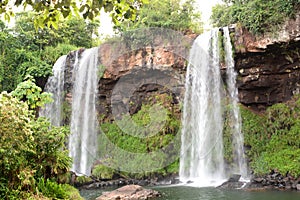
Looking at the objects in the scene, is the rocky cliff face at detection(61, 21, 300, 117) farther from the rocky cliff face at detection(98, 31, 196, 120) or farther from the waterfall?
the waterfall

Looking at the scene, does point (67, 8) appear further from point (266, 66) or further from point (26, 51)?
point (26, 51)

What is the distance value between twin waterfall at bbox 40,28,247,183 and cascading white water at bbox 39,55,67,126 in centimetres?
125

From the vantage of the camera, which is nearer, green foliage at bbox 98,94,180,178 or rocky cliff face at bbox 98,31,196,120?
green foliage at bbox 98,94,180,178

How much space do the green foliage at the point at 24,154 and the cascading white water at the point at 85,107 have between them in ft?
36.6

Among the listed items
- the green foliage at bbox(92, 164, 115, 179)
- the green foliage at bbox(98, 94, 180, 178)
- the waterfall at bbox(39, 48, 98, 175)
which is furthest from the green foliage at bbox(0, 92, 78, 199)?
the waterfall at bbox(39, 48, 98, 175)

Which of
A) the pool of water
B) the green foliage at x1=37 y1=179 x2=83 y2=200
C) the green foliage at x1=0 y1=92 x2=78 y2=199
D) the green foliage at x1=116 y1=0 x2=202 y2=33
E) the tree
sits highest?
the green foliage at x1=116 y1=0 x2=202 y2=33

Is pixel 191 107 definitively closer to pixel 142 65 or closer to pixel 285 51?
pixel 142 65

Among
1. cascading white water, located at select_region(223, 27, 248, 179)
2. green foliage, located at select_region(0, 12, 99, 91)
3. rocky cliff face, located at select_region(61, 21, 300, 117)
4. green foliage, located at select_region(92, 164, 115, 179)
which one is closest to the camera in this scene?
rocky cliff face, located at select_region(61, 21, 300, 117)

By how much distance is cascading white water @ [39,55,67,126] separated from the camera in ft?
64.2

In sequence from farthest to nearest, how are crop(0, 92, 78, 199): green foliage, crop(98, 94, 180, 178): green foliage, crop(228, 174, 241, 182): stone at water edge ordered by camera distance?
1. crop(98, 94, 180, 178): green foliage
2. crop(228, 174, 241, 182): stone at water edge
3. crop(0, 92, 78, 199): green foliage

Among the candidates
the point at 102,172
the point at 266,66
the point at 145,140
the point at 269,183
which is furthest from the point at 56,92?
the point at 269,183

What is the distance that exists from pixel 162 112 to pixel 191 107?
1.88 m

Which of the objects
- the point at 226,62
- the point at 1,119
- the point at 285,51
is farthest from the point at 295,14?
the point at 1,119

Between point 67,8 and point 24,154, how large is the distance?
14.7ft
